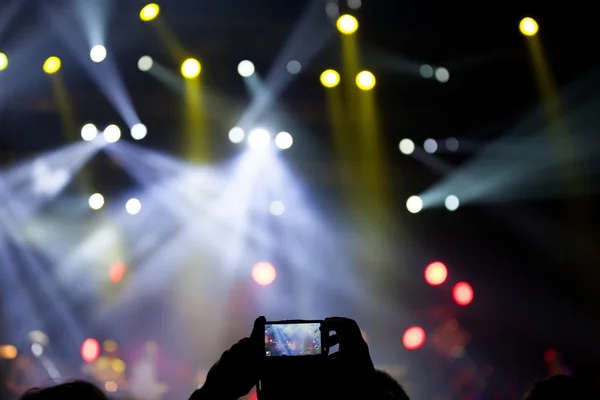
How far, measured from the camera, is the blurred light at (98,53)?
4.90 metres

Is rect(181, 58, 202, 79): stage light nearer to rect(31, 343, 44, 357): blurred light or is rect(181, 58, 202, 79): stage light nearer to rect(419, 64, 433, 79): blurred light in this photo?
rect(419, 64, 433, 79): blurred light

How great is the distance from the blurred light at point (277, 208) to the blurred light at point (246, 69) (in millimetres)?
1405

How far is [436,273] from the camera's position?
6223 mm

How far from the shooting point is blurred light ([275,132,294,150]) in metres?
5.49

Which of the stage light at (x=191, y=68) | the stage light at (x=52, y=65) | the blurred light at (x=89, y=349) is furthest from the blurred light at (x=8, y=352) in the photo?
Result: the stage light at (x=191, y=68)

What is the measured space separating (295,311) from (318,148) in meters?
1.67

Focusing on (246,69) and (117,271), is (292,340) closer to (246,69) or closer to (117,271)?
(246,69)

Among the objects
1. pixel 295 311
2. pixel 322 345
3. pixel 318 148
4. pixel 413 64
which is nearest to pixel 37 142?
pixel 318 148

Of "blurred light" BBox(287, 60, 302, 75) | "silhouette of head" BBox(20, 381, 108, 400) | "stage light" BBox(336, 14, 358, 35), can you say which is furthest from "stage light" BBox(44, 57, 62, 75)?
"silhouette of head" BBox(20, 381, 108, 400)

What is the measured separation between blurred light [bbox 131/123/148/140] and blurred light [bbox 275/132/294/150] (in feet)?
3.70

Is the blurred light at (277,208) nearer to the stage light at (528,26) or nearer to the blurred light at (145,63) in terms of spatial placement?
the blurred light at (145,63)

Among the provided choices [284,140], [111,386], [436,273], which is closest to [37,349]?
[111,386]

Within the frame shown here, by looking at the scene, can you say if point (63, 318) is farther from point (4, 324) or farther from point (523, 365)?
point (523, 365)

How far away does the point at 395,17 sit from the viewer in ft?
15.7
